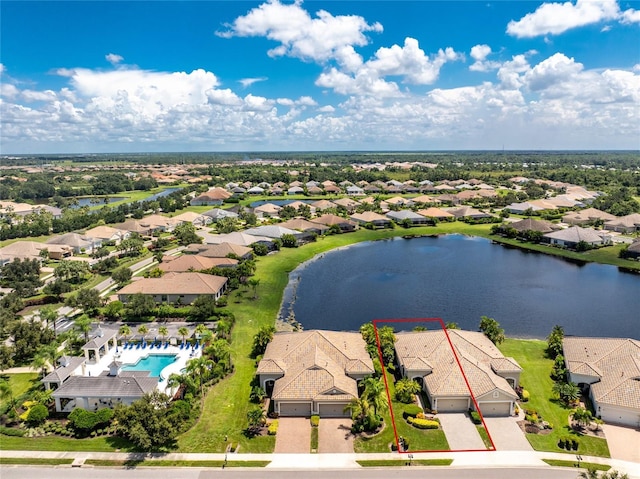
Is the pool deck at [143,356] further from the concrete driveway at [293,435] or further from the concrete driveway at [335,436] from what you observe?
the concrete driveway at [335,436]

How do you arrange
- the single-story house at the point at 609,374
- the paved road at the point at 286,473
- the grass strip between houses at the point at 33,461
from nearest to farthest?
1. the paved road at the point at 286,473
2. the grass strip between houses at the point at 33,461
3. the single-story house at the point at 609,374

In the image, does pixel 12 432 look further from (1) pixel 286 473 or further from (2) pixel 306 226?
(2) pixel 306 226

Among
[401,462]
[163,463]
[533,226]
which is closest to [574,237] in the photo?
[533,226]

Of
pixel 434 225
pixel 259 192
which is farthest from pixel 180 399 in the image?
pixel 259 192

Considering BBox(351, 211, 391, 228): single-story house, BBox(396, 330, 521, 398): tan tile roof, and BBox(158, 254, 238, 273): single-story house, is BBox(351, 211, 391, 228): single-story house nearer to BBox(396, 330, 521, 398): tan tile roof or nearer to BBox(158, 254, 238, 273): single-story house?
BBox(158, 254, 238, 273): single-story house

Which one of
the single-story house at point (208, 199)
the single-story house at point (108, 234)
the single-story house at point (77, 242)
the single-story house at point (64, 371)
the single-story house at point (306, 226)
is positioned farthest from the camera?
the single-story house at point (208, 199)

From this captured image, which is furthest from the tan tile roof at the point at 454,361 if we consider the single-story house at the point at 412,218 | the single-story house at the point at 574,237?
the single-story house at the point at 412,218
